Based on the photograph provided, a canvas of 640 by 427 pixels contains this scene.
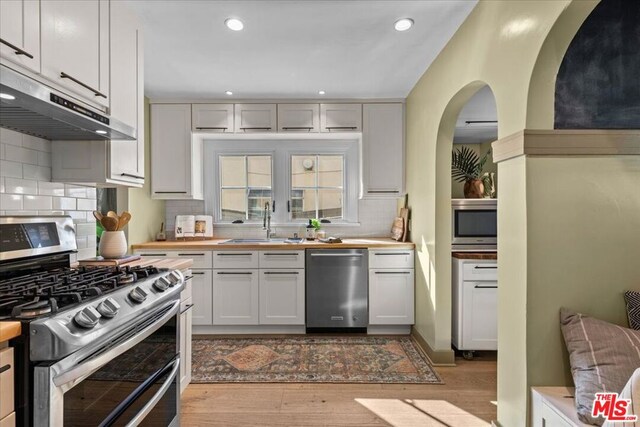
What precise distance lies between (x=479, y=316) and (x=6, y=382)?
2851 millimetres

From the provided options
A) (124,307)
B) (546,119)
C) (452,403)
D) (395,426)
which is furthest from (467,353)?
(124,307)

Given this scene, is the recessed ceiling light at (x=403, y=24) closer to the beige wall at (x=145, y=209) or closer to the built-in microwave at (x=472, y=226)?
the built-in microwave at (x=472, y=226)

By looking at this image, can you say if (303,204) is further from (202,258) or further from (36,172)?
(36,172)

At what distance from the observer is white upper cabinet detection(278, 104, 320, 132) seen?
3455 millimetres

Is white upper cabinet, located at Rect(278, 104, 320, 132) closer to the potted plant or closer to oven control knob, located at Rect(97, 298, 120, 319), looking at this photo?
the potted plant

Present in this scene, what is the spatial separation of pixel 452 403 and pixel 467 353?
725 mm

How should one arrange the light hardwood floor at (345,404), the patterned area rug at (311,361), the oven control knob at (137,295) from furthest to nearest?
the patterned area rug at (311,361) < the light hardwood floor at (345,404) < the oven control knob at (137,295)

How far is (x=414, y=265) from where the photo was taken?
321 centimetres

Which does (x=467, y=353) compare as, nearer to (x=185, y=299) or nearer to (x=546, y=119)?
(x=546, y=119)

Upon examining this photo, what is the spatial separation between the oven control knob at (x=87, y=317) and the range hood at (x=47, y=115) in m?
0.78

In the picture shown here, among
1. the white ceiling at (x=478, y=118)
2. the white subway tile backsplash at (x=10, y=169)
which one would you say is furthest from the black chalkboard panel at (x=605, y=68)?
the white subway tile backsplash at (x=10, y=169)

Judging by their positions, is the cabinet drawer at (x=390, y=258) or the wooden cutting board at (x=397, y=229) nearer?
the cabinet drawer at (x=390, y=258)

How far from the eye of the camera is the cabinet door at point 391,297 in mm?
3211

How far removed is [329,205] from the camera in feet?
12.9
